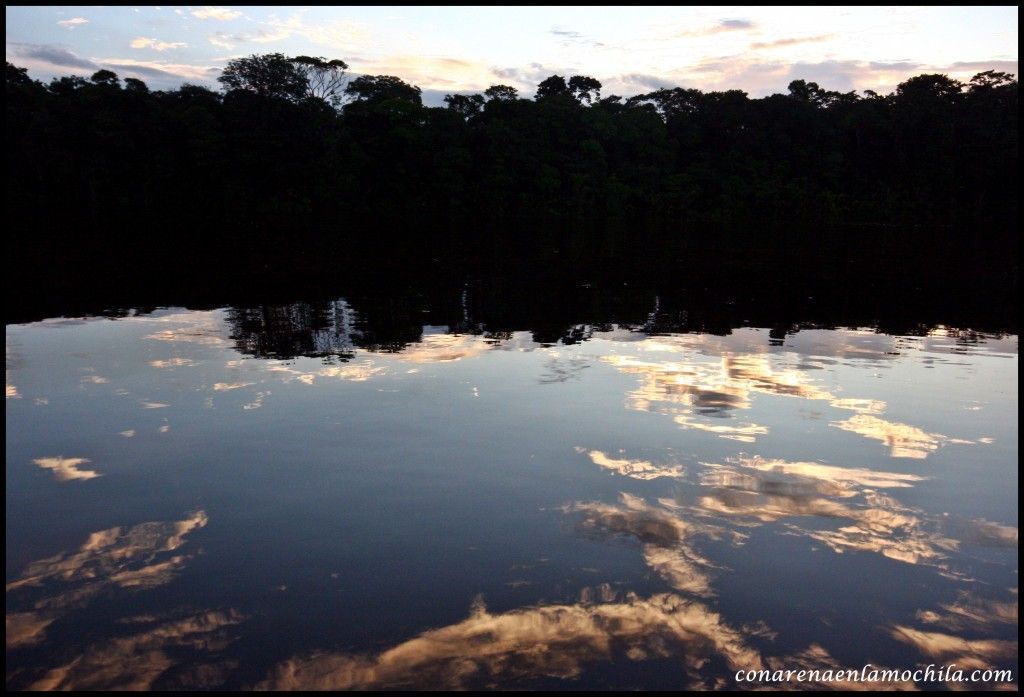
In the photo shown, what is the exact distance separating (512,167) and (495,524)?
81055 millimetres

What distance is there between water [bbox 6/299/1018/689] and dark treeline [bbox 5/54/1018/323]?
97.2 feet

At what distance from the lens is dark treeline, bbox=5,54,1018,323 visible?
177 feet

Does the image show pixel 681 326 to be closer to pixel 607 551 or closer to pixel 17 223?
pixel 607 551

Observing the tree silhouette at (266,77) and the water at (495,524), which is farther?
the tree silhouette at (266,77)

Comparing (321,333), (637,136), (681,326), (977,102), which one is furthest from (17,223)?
(977,102)

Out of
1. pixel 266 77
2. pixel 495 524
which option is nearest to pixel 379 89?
pixel 266 77

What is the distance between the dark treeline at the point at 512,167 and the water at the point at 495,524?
29.6 m

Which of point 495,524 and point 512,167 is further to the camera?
point 512,167

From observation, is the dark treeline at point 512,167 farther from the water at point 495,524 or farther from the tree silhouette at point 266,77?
the water at point 495,524

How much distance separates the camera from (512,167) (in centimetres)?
8512

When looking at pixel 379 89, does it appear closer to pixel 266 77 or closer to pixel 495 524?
pixel 266 77

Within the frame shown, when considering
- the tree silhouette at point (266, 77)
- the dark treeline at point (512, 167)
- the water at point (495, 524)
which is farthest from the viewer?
the tree silhouette at point (266, 77)

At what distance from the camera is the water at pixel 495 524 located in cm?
509

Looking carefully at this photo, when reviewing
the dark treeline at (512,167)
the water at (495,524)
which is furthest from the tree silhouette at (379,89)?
the water at (495,524)
